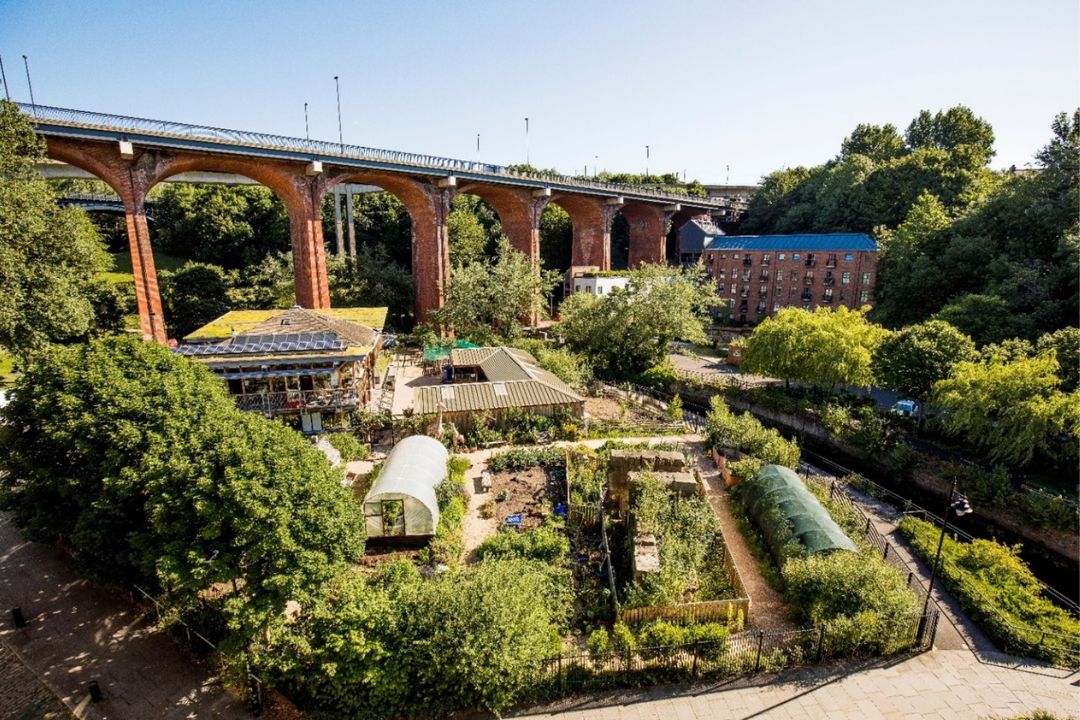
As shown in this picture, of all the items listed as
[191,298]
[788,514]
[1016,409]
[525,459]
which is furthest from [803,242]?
[191,298]

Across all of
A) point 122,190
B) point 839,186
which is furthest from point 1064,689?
point 839,186

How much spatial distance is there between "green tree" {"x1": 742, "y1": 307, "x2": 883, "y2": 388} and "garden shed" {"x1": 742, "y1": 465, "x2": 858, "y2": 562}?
10.9 m

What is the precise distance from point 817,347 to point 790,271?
86.8ft

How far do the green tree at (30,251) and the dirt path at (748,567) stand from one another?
26.8 metres

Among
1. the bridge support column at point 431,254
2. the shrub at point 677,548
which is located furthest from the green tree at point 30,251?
the shrub at point 677,548

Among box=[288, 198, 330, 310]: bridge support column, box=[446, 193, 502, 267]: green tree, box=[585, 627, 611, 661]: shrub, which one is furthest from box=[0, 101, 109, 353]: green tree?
box=[446, 193, 502, 267]: green tree

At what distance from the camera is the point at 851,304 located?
155 feet

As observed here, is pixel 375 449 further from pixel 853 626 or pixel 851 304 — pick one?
pixel 851 304

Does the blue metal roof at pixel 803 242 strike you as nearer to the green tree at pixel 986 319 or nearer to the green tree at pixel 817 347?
the green tree at pixel 986 319

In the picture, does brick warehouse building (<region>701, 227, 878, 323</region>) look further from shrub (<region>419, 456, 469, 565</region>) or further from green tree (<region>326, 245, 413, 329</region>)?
shrub (<region>419, 456, 469, 565</region>)

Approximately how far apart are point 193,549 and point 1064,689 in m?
17.1

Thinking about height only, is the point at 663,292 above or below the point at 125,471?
above

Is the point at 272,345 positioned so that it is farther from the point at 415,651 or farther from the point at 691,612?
the point at 691,612

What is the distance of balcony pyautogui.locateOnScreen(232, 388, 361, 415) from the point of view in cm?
2136
